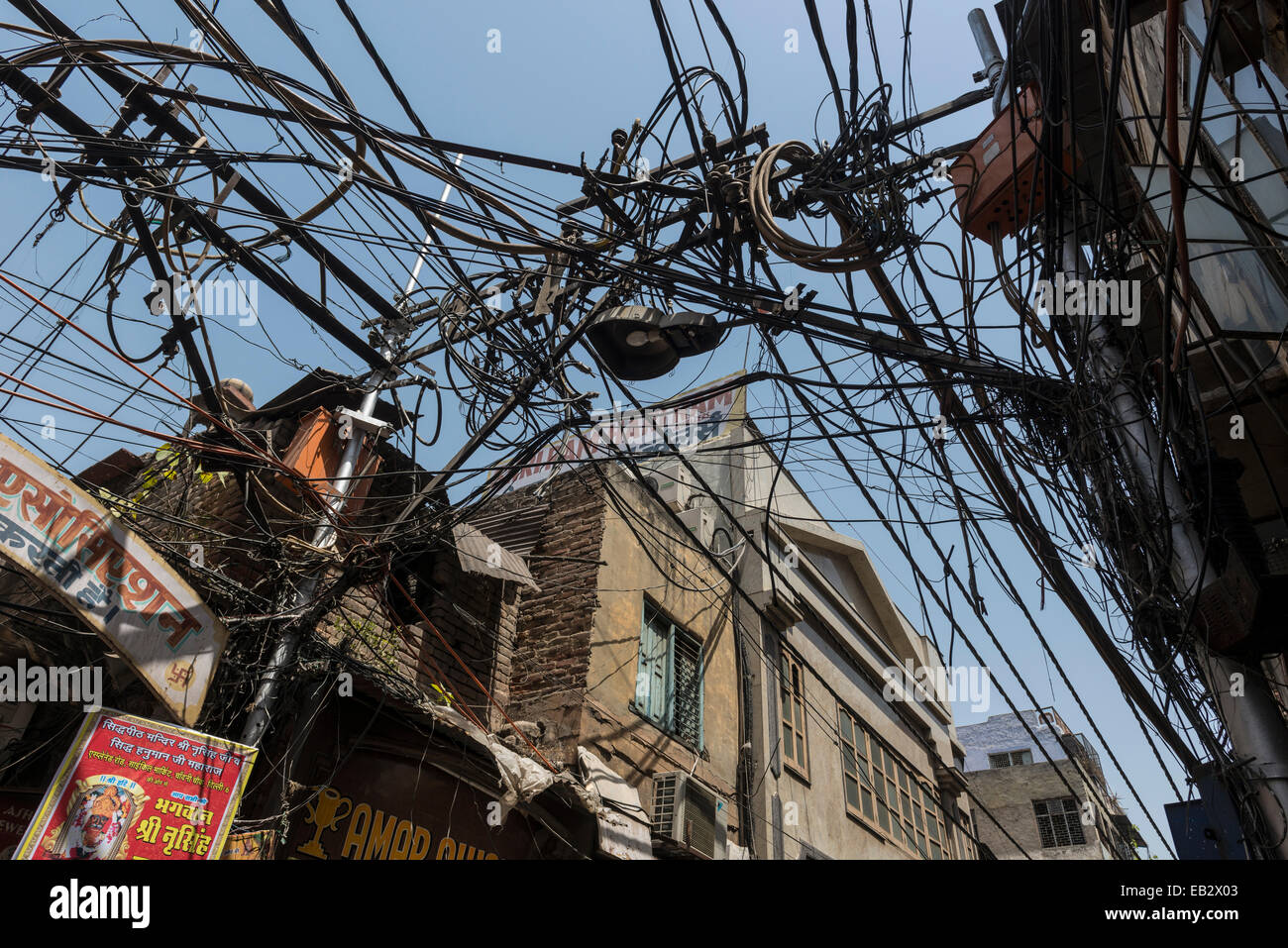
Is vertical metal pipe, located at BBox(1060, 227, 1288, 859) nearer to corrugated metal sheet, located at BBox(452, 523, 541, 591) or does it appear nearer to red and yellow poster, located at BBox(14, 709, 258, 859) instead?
red and yellow poster, located at BBox(14, 709, 258, 859)

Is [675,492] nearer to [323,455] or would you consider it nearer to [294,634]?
[323,455]

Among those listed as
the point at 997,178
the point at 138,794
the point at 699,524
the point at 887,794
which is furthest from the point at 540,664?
the point at 887,794

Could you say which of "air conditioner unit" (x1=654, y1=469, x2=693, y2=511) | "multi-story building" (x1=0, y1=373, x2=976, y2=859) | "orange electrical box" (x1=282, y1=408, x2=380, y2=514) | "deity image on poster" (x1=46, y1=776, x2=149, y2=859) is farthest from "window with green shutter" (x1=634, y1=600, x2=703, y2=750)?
"deity image on poster" (x1=46, y1=776, x2=149, y2=859)

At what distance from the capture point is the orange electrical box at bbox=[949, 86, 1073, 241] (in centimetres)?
475

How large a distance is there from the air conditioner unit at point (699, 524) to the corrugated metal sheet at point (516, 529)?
7.14ft

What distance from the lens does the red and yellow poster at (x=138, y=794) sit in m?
3.96

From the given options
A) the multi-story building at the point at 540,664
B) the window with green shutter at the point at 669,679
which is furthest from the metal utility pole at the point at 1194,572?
the window with green shutter at the point at 669,679

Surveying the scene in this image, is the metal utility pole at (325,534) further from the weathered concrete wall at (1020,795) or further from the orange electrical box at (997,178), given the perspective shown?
the weathered concrete wall at (1020,795)

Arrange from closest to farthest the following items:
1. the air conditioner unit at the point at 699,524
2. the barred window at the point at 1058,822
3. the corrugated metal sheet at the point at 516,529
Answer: the corrugated metal sheet at the point at 516,529 < the air conditioner unit at the point at 699,524 < the barred window at the point at 1058,822

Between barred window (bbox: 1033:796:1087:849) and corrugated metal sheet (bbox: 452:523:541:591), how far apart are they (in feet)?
103
